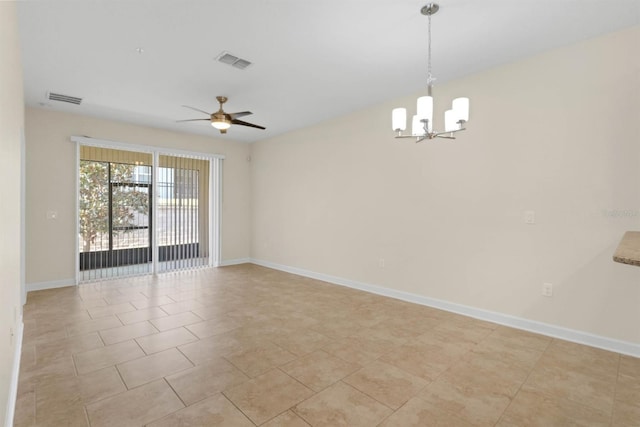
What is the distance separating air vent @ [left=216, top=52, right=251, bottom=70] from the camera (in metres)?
3.13

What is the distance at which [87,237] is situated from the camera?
5.46m

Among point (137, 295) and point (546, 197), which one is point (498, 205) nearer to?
point (546, 197)

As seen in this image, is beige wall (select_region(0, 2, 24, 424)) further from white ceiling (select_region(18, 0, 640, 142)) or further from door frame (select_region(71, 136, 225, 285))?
door frame (select_region(71, 136, 225, 285))

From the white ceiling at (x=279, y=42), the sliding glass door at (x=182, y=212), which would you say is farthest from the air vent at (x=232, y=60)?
the sliding glass door at (x=182, y=212)

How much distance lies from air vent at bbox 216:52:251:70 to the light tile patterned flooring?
2.80 m

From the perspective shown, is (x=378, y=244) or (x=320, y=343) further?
(x=378, y=244)

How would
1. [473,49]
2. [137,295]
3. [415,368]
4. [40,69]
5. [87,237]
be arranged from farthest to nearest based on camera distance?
1. [87,237]
2. [137,295]
3. [40,69]
4. [473,49]
5. [415,368]

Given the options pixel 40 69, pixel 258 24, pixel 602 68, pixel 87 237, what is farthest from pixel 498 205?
pixel 87 237

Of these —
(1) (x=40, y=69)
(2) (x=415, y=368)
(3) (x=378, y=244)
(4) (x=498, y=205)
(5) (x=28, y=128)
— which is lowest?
(2) (x=415, y=368)

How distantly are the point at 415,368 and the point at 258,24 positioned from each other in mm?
3113

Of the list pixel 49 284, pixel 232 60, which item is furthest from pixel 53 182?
pixel 232 60

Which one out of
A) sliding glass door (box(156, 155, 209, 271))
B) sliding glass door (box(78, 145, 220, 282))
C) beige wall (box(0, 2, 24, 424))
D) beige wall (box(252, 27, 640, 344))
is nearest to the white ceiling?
beige wall (box(252, 27, 640, 344))

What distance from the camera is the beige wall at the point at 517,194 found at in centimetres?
279

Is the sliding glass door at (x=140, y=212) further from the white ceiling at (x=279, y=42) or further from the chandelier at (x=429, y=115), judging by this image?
the chandelier at (x=429, y=115)
